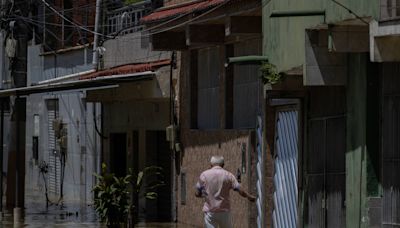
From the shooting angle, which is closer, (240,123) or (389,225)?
(389,225)

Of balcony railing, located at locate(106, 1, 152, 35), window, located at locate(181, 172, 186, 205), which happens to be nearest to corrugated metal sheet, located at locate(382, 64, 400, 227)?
window, located at locate(181, 172, 186, 205)

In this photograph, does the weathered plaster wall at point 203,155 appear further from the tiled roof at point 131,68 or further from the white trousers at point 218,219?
the white trousers at point 218,219

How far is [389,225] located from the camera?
Result: 48.6 ft

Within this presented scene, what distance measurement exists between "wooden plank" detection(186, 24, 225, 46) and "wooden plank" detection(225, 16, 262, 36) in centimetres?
213

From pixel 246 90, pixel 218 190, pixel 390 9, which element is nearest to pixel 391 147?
pixel 390 9

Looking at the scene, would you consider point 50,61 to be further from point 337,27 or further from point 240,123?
point 337,27

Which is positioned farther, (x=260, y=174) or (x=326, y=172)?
(x=260, y=174)

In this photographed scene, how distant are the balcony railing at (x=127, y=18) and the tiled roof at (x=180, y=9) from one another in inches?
153

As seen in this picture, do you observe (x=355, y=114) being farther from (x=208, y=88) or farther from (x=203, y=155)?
(x=208, y=88)

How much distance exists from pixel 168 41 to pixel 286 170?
6057 millimetres

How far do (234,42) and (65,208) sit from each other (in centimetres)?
1073

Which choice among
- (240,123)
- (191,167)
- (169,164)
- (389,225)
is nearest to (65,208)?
(169,164)

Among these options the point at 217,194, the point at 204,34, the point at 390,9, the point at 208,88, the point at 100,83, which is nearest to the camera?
the point at 390,9

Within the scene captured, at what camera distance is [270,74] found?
1819 cm
